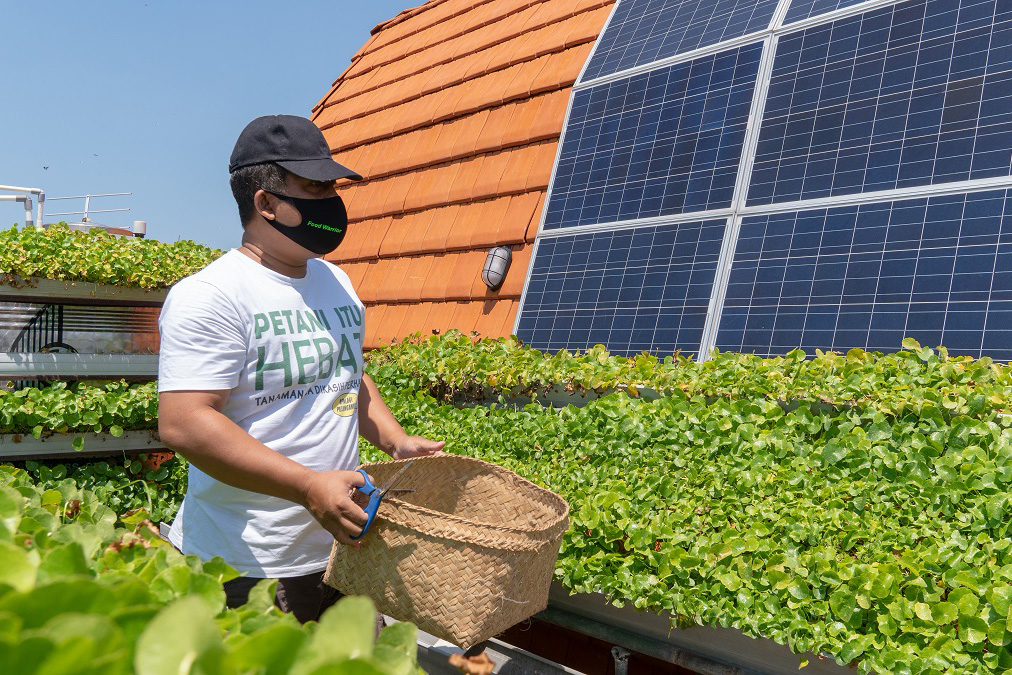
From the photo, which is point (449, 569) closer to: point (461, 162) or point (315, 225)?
point (315, 225)

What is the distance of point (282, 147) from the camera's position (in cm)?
266

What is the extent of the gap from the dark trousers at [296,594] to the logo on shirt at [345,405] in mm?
517

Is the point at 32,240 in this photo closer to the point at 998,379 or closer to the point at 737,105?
the point at 737,105

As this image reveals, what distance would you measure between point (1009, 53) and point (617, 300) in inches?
92.1

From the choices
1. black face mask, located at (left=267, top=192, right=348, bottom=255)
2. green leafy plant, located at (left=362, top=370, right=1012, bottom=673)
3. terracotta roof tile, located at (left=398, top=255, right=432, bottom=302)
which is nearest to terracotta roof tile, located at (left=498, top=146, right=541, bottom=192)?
terracotta roof tile, located at (left=398, top=255, right=432, bottom=302)

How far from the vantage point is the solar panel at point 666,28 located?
561cm

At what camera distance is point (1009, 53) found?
4.20m

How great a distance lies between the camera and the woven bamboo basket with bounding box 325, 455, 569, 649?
2375 mm

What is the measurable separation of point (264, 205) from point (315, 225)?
171 millimetres

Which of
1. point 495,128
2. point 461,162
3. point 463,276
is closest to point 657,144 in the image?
point 463,276

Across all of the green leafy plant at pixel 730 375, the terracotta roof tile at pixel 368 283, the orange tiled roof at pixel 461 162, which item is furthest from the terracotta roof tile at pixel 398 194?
the green leafy plant at pixel 730 375

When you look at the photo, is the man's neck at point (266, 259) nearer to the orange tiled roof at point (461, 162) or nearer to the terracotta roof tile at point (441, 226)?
the orange tiled roof at point (461, 162)

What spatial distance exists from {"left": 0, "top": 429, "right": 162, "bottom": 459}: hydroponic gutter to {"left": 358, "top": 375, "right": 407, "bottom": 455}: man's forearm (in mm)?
2847

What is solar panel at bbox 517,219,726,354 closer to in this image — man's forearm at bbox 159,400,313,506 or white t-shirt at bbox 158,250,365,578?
white t-shirt at bbox 158,250,365,578
